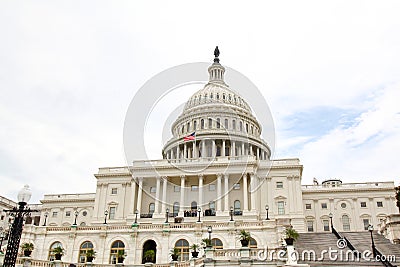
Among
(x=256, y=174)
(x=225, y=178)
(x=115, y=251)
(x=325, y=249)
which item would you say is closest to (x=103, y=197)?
(x=225, y=178)

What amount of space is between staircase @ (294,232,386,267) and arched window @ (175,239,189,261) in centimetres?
1078

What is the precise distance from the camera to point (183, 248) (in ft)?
125

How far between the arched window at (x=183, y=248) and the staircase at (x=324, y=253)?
10.8m

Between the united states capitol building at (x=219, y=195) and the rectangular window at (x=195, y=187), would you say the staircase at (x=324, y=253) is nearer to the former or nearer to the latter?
the united states capitol building at (x=219, y=195)

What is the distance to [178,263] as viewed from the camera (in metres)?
30.0

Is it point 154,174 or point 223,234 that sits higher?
point 154,174

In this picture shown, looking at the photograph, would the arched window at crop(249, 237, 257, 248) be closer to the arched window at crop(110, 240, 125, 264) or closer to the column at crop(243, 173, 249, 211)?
the arched window at crop(110, 240, 125, 264)

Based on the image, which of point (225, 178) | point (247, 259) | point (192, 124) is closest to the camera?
point (247, 259)

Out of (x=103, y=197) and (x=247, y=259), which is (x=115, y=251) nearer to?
(x=247, y=259)

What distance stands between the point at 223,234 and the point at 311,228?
132ft

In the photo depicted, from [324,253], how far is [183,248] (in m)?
14.5

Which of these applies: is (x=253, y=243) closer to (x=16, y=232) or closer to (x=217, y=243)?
(x=217, y=243)

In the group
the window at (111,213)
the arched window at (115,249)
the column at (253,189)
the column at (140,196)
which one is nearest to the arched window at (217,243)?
the arched window at (115,249)

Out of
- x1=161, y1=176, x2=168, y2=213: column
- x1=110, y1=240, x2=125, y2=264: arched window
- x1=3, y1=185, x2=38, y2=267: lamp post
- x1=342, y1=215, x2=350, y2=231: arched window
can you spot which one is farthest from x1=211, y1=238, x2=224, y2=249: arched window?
x1=342, y1=215, x2=350, y2=231: arched window
